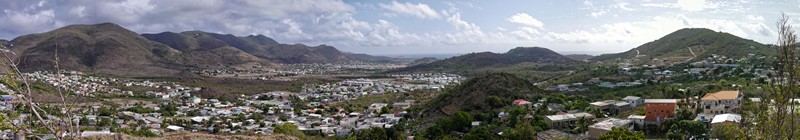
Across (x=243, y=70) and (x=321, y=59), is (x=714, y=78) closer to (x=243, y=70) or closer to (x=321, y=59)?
(x=243, y=70)

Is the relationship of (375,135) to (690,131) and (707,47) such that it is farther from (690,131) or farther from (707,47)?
(707,47)

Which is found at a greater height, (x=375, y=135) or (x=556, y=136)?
(x=556, y=136)

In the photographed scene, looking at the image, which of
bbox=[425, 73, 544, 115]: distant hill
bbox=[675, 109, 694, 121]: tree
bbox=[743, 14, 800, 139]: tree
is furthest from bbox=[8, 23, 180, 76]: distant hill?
bbox=[743, 14, 800, 139]: tree

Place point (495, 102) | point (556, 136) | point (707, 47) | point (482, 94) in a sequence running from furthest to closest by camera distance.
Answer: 1. point (707, 47)
2. point (482, 94)
3. point (495, 102)
4. point (556, 136)

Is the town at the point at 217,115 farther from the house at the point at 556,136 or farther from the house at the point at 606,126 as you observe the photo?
the house at the point at 606,126

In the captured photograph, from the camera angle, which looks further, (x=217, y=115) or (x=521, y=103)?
(x=217, y=115)

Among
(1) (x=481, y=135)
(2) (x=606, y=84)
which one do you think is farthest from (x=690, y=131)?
(2) (x=606, y=84)

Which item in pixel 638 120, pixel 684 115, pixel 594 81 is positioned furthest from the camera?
pixel 594 81
